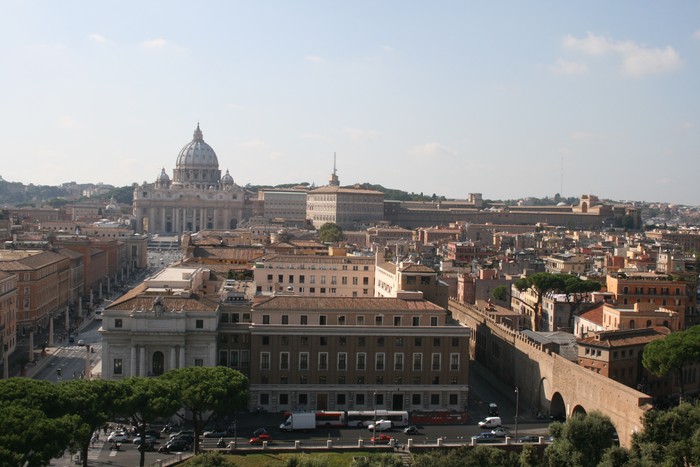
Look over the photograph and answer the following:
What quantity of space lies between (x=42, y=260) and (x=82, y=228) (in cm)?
5567

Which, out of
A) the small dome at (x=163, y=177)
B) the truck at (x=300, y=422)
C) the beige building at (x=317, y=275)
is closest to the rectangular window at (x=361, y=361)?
the truck at (x=300, y=422)

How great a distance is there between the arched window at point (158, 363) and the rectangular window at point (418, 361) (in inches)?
400

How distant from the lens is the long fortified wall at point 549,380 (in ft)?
104

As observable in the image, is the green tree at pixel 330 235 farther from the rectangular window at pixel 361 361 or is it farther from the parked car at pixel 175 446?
the parked car at pixel 175 446

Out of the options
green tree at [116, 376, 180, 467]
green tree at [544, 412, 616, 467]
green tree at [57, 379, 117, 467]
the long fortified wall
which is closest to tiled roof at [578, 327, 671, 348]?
the long fortified wall

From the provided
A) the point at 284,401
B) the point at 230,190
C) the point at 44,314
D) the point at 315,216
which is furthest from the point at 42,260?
the point at 230,190

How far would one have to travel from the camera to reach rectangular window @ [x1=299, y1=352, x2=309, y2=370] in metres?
37.4

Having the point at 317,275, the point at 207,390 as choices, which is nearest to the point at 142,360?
→ the point at 207,390

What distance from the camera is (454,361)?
3794cm

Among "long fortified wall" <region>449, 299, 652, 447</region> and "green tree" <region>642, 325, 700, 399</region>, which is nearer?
"long fortified wall" <region>449, 299, 652, 447</region>

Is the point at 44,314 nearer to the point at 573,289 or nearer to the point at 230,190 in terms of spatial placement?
the point at 573,289

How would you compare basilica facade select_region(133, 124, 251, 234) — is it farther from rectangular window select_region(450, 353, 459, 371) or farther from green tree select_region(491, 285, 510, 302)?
rectangular window select_region(450, 353, 459, 371)

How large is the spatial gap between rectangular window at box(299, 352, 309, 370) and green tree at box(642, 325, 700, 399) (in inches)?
541

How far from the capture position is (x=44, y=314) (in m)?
57.3
